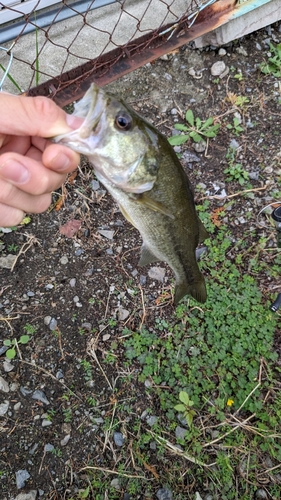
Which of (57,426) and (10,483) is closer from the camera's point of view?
(10,483)

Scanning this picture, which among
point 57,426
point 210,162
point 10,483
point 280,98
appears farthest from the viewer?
point 280,98

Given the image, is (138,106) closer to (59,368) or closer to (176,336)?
(176,336)

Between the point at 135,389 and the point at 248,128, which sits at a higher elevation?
the point at 248,128

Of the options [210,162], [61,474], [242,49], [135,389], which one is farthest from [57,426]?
[242,49]

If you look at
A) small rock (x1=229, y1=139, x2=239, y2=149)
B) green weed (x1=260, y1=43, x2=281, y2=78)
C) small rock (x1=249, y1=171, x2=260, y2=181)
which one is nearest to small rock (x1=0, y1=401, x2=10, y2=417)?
small rock (x1=249, y1=171, x2=260, y2=181)

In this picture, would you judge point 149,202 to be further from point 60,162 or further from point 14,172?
point 14,172

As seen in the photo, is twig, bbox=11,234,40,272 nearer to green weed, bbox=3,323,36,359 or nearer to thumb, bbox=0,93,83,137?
green weed, bbox=3,323,36,359

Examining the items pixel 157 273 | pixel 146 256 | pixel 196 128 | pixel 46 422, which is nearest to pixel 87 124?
pixel 146 256
